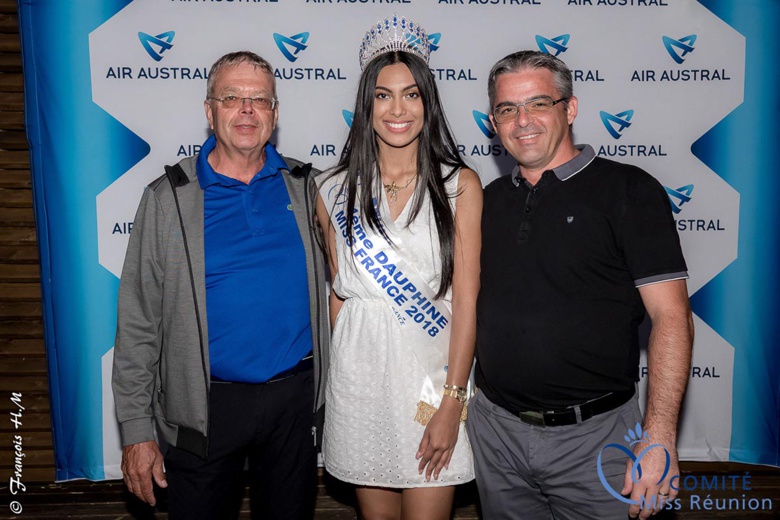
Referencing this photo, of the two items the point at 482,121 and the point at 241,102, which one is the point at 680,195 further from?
the point at 241,102

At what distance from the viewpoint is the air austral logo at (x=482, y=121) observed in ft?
10.0

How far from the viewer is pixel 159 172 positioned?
3.00m

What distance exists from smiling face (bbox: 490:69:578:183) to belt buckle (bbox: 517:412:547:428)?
676 millimetres

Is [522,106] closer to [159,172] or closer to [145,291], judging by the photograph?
[145,291]

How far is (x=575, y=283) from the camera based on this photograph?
5.43 feet

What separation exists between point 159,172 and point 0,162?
0.82 meters

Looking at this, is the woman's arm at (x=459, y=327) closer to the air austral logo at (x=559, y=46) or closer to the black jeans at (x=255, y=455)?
the black jeans at (x=255, y=455)

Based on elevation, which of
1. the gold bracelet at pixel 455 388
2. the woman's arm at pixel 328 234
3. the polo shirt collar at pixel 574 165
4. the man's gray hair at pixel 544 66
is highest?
the man's gray hair at pixel 544 66

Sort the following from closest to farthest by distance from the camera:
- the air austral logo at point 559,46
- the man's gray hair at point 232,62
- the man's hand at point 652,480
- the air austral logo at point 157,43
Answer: the man's hand at point 652,480
the man's gray hair at point 232,62
the air austral logo at point 157,43
the air austral logo at point 559,46

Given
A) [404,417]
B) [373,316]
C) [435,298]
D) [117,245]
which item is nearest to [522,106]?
[435,298]

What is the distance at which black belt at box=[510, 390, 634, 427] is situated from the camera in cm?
168

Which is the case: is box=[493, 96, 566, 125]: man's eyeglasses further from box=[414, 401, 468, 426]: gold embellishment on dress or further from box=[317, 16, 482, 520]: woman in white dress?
box=[414, 401, 468, 426]: gold embellishment on dress

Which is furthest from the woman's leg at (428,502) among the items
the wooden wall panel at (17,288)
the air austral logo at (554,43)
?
the wooden wall panel at (17,288)

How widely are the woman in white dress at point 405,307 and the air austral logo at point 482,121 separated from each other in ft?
3.93
